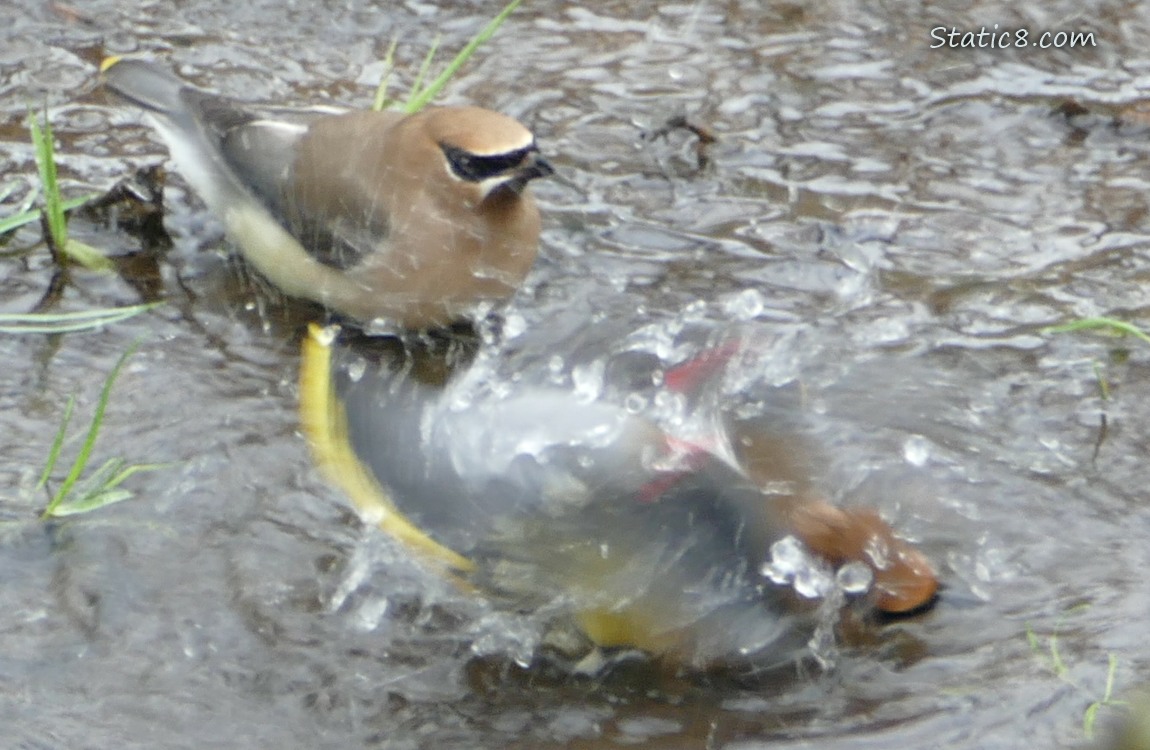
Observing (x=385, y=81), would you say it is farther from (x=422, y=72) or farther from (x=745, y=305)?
(x=745, y=305)

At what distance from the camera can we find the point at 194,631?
3.43m

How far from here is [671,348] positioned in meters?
4.58

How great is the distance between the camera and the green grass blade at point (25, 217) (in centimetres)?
479

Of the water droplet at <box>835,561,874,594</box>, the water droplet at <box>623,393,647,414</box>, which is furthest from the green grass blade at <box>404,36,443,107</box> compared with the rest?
the water droplet at <box>835,561,874,594</box>

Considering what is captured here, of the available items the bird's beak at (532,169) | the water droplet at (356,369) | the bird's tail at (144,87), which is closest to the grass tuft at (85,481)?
the water droplet at (356,369)

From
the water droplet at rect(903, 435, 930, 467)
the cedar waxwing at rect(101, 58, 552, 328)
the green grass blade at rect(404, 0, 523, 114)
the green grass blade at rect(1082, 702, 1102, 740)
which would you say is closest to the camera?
the green grass blade at rect(1082, 702, 1102, 740)

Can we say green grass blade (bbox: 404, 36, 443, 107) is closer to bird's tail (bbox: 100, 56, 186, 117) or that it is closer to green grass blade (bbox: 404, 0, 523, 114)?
green grass blade (bbox: 404, 0, 523, 114)

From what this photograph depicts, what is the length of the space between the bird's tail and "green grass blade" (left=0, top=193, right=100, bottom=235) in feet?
2.19

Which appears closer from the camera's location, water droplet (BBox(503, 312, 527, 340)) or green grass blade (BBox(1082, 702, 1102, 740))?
green grass blade (BBox(1082, 702, 1102, 740))

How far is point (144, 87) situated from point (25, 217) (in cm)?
91

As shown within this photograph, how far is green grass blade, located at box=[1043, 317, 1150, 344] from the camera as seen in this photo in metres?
4.44

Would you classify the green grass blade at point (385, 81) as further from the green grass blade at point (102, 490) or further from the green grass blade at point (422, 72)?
the green grass blade at point (102, 490)

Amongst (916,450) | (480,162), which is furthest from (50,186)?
(916,450)

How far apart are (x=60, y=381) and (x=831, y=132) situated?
106 inches
